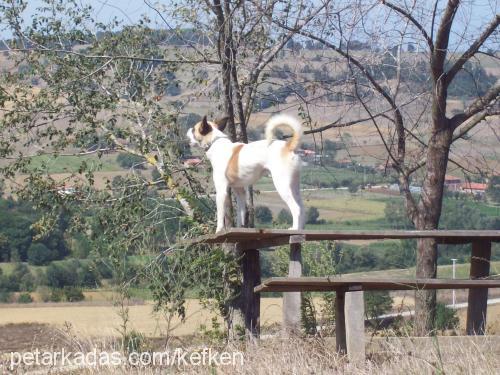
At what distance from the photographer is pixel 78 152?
1500cm

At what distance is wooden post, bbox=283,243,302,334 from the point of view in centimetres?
920

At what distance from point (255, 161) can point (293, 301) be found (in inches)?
→ 78.2

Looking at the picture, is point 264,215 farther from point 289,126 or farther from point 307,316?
point 289,126

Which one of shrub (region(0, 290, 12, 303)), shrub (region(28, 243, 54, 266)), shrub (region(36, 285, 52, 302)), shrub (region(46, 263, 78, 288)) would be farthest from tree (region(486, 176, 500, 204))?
shrub (region(0, 290, 12, 303))

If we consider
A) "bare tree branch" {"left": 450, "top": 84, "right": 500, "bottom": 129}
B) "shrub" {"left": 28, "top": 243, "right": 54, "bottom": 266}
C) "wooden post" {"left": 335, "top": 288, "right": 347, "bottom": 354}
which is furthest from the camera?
"shrub" {"left": 28, "top": 243, "right": 54, "bottom": 266}

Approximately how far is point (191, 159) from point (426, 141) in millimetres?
3409

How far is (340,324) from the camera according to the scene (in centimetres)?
932

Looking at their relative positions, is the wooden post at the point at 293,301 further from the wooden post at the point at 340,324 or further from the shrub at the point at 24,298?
the shrub at the point at 24,298

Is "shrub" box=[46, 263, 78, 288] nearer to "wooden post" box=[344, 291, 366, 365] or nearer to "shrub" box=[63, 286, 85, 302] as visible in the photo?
"shrub" box=[63, 286, 85, 302]

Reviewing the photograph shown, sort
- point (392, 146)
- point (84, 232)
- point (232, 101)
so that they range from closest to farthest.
Result: point (232, 101), point (392, 146), point (84, 232)

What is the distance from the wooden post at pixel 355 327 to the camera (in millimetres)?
8492

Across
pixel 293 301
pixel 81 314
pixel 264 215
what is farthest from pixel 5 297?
pixel 293 301

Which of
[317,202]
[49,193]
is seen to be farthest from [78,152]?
[317,202]

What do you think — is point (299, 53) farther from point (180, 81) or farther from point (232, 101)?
point (180, 81)
